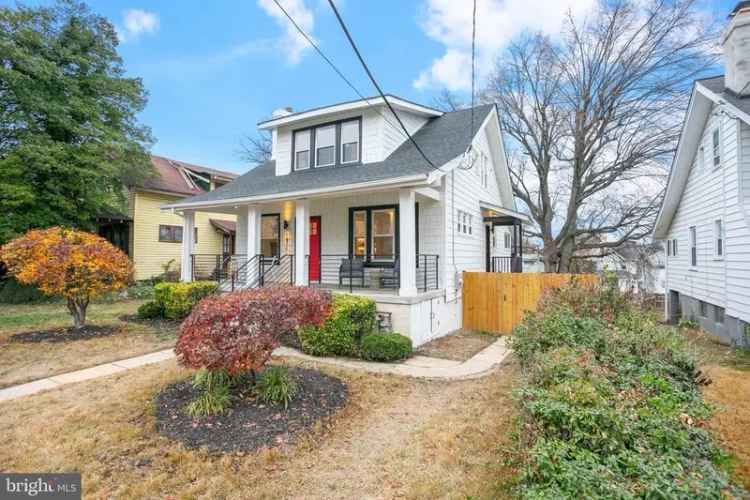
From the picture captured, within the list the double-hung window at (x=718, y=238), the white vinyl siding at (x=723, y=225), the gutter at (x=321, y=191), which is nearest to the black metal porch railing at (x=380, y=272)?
the gutter at (x=321, y=191)

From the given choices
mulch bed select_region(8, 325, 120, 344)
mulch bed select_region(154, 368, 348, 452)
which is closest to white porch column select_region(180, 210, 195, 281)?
mulch bed select_region(8, 325, 120, 344)

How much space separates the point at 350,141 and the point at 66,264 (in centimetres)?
804

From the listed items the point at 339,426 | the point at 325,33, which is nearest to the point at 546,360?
the point at 339,426

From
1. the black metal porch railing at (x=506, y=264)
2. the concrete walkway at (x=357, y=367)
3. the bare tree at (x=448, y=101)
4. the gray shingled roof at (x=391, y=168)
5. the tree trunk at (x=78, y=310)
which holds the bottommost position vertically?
the concrete walkway at (x=357, y=367)

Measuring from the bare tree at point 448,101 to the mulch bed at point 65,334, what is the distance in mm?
21769

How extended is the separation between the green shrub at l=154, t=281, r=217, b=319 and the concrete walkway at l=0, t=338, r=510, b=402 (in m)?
3.10

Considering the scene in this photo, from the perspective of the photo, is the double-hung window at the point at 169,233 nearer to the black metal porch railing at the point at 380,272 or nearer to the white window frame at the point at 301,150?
the white window frame at the point at 301,150

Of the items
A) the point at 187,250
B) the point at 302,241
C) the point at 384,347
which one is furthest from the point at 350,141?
the point at 384,347

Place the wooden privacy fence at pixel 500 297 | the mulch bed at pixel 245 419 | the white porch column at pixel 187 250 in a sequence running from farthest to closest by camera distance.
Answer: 1. the white porch column at pixel 187 250
2. the wooden privacy fence at pixel 500 297
3. the mulch bed at pixel 245 419

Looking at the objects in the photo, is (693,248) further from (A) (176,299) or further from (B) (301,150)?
(A) (176,299)

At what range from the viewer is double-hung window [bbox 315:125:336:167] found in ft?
40.5

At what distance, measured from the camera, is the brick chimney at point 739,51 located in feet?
30.4

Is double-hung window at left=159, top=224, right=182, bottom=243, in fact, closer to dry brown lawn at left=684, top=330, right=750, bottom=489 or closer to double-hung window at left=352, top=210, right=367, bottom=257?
double-hung window at left=352, top=210, right=367, bottom=257

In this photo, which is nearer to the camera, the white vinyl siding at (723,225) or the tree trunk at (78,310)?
the white vinyl siding at (723,225)
